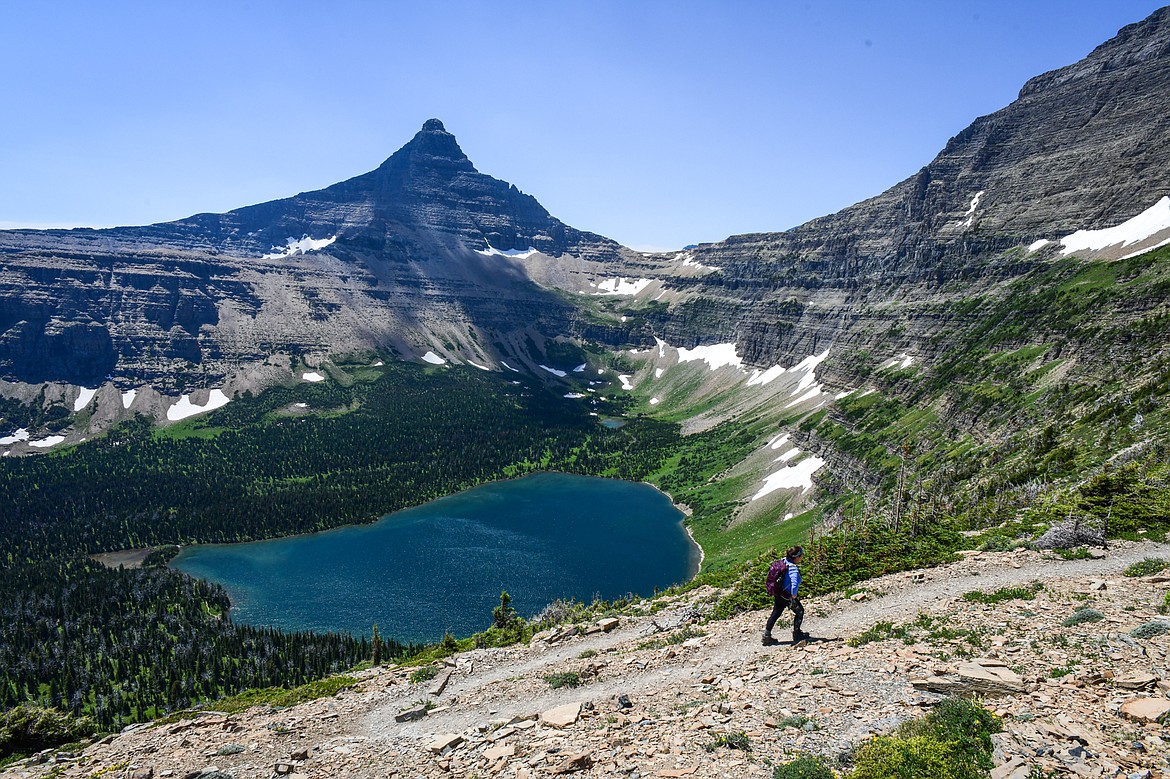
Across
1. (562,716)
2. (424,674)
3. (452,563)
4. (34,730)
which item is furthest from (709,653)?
(452,563)

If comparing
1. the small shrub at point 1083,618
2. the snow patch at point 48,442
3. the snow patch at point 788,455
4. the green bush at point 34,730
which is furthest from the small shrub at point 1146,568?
the snow patch at point 48,442

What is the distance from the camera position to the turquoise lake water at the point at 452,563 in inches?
3497

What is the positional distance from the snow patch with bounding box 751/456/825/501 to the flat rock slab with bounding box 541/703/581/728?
97.3 m

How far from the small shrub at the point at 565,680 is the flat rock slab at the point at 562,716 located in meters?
3.94

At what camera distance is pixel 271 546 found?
395ft

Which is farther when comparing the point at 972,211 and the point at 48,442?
the point at 48,442

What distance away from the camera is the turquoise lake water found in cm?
8881

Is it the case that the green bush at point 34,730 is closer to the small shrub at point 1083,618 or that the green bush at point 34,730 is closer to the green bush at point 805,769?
the green bush at point 805,769

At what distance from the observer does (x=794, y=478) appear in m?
113

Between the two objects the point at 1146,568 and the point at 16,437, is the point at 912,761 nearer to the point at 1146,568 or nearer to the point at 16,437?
the point at 1146,568

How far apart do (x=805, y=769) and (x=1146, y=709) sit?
6.40 meters

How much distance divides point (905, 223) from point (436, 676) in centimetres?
20841

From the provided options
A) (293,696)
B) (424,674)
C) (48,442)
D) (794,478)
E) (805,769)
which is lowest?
(794,478)

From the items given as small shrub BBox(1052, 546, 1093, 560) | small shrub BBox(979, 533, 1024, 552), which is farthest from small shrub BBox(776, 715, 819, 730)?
small shrub BBox(979, 533, 1024, 552)
